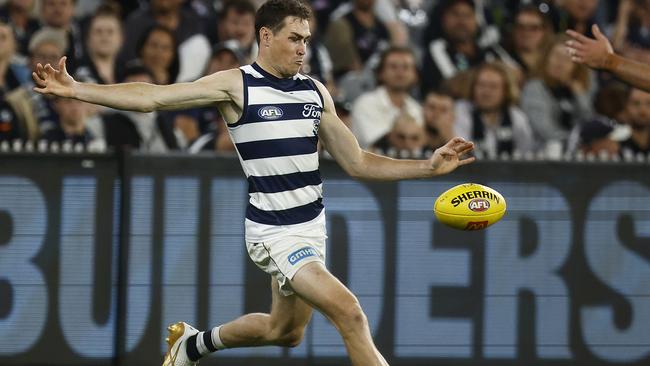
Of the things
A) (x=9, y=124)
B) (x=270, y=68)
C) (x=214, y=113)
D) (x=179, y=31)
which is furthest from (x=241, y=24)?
(x=270, y=68)

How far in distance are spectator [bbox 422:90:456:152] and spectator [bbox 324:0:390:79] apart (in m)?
1.09

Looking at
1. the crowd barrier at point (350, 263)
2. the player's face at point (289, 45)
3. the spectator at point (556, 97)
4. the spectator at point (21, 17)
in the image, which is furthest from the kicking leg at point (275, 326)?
the spectator at point (556, 97)

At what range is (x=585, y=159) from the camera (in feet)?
36.3

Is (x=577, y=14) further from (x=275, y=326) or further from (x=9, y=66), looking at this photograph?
(x=275, y=326)

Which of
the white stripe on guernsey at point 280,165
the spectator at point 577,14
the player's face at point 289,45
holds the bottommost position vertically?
the white stripe on guernsey at point 280,165

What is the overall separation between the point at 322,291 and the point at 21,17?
21.5 ft

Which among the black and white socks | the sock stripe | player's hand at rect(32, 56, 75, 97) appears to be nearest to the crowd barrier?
the black and white socks

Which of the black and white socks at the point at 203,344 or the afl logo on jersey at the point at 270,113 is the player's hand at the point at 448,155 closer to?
the afl logo on jersey at the point at 270,113

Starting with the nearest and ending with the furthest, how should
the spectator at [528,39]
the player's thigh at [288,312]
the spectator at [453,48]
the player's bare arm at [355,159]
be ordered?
1. the player's bare arm at [355,159]
2. the player's thigh at [288,312]
3. the spectator at [453,48]
4. the spectator at [528,39]

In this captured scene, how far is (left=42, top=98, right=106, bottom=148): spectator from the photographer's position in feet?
38.9

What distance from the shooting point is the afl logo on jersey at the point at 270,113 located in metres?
8.05

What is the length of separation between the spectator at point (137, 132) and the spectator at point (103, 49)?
0.97 meters

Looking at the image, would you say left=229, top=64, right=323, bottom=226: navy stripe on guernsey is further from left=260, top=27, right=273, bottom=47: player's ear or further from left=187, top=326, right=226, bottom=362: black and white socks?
left=187, top=326, right=226, bottom=362: black and white socks

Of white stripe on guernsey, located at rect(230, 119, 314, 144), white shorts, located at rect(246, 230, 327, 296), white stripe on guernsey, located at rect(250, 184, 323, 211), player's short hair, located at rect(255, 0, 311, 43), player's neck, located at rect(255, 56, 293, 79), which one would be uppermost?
player's short hair, located at rect(255, 0, 311, 43)
